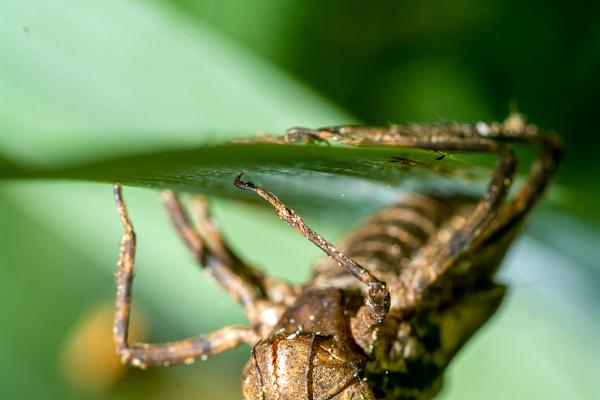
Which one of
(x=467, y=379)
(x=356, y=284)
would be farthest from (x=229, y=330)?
(x=467, y=379)

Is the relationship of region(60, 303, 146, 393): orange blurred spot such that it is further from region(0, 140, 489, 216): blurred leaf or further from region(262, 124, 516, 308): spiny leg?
region(0, 140, 489, 216): blurred leaf

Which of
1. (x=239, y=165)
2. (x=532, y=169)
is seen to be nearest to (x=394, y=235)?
(x=532, y=169)

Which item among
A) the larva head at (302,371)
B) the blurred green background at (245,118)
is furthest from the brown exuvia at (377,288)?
the blurred green background at (245,118)

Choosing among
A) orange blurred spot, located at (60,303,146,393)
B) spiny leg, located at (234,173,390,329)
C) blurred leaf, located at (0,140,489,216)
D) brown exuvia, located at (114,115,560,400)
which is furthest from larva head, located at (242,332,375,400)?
orange blurred spot, located at (60,303,146,393)

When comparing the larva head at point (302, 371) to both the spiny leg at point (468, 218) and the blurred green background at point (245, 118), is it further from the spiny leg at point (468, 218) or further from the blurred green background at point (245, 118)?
the blurred green background at point (245, 118)

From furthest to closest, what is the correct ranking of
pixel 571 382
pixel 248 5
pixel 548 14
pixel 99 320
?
pixel 99 320 < pixel 248 5 < pixel 548 14 < pixel 571 382

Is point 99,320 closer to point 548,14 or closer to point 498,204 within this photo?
point 498,204

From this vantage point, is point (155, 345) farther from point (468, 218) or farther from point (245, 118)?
point (245, 118)
